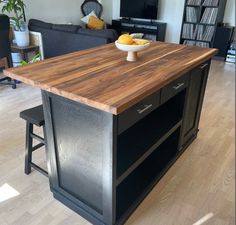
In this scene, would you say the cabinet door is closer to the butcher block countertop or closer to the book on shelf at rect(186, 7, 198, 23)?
the butcher block countertop

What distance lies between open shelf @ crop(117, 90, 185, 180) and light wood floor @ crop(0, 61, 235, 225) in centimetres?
39

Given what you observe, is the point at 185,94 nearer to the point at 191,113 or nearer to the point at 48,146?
the point at 191,113

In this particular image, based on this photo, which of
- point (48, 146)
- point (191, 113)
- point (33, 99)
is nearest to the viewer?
point (48, 146)

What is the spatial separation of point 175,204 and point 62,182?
79 cm

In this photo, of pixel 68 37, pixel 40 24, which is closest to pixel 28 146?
pixel 68 37

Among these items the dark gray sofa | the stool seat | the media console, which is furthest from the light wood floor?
the media console

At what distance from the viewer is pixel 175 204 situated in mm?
1694

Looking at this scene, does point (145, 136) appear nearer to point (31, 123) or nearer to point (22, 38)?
point (31, 123)

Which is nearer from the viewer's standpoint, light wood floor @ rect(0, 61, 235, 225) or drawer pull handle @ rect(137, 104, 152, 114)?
drawer pull handle @ rect(137, 104, 152, 114)

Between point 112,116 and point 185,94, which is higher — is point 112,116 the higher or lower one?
the higher one

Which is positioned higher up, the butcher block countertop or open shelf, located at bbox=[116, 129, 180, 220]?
the butcher block countertop

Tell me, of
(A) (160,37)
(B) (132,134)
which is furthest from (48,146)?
(A) (160,37)

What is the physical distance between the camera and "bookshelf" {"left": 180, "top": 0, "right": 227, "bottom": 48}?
500 cm

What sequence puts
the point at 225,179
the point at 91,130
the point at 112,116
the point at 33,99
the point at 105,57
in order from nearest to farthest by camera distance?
the point at 112,116 → the point at 91,130 → the point at 105,57 → the point at 225,179 → the point at 33,99
